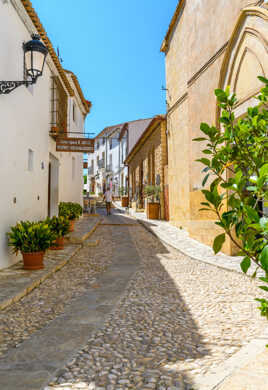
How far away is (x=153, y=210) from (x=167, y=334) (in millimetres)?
11073

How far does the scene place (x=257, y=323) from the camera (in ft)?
10.2

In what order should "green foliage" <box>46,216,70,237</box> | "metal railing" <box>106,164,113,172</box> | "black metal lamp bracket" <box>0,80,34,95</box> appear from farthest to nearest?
"metal railing" <box>106,164,113,172</box> < "green foliage" <box>46,216,70,237</box> < "black metal lamp bracket" <box>0,80,34,95</box>

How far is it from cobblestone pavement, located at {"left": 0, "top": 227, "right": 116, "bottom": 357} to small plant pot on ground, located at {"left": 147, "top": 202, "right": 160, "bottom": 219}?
7208 mm

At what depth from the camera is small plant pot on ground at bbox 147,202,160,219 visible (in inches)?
547

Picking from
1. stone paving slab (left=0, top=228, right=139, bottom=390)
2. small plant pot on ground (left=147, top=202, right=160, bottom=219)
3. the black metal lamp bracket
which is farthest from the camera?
small plant pot on ground (left=147, top=202, right=160, bottom=219)

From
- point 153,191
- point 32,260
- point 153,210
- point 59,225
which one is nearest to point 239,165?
point 32,260

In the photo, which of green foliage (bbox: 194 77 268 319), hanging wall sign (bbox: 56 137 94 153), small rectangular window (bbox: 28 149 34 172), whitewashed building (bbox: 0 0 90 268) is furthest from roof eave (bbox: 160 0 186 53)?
green foliage (bbox: 194 77 268 319)

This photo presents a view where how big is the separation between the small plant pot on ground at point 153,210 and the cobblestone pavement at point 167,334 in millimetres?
8809

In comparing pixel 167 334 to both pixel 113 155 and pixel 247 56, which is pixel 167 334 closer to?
pixel 247 56

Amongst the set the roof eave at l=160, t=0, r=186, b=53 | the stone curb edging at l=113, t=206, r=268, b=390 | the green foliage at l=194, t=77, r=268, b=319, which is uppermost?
the roof eave at l=160, t=0, r=186, b=53

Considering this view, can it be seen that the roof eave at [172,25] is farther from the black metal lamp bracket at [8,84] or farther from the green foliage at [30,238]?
the green foliage at [30,238]

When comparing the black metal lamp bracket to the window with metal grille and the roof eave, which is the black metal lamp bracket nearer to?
the window with metal grille

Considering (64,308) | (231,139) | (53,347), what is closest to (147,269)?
(64,308)

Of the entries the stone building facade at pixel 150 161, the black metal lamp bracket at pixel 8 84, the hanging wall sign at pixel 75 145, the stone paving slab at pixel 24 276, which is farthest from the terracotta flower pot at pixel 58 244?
the stone building facade at pixel 150 161
